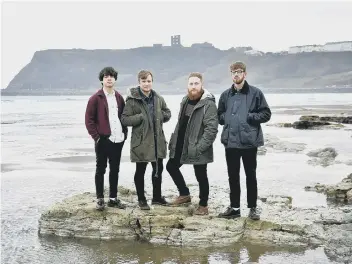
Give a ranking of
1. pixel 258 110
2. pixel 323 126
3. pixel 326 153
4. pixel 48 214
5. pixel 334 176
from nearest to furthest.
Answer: pixel 258 110 < pixel 48 214 < pixel 334 176 < pixel 326 153 < pixel 323 126

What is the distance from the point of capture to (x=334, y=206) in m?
8.68

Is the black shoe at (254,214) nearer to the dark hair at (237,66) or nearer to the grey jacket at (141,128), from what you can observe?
the grey jacket at (141,128)

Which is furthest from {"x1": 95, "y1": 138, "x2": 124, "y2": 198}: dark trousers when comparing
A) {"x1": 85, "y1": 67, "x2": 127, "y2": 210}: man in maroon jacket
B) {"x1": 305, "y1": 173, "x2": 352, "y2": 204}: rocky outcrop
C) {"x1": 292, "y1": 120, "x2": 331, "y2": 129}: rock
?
{"x1": 292, "y1": 120, "x2": 331, "y2": 129}: rock

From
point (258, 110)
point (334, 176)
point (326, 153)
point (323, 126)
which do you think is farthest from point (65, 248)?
point (323, 126)

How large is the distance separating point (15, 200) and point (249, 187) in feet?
17.1

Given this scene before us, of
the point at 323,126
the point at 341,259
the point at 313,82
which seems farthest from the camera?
the point at 313,82

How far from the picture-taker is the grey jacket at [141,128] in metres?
6.63

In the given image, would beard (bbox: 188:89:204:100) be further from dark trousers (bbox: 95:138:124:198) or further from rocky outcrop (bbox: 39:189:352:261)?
rocky outcrop (bbox: 39:189:352:261)

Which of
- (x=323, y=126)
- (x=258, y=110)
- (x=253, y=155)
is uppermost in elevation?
(x=258, y=110)

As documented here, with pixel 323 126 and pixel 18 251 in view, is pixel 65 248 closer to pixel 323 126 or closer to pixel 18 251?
pixel 18 251

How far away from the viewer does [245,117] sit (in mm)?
6305

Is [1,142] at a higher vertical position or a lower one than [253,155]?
lower

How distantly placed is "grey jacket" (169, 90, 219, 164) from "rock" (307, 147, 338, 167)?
8162 millimetres

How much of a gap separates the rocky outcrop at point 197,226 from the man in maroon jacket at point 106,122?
0.60 m
